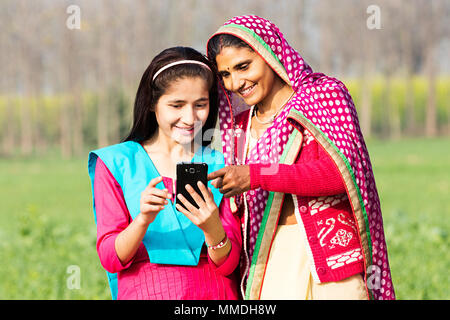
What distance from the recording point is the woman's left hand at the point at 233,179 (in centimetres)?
216

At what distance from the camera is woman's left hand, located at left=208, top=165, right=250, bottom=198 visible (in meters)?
2.16

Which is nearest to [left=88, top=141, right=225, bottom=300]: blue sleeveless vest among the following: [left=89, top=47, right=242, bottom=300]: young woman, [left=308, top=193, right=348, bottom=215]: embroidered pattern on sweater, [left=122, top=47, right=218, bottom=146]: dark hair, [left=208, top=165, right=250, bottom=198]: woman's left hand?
[left=89, top=47, right=242, bottom=300]: young woman

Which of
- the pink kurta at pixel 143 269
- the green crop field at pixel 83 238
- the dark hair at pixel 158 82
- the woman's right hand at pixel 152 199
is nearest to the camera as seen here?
the woman's right hand at pixel 152 199

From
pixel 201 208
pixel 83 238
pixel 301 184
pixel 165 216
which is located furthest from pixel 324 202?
pixel 83 238

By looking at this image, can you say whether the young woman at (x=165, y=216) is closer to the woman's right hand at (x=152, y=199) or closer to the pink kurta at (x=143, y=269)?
the pink kurta at (x=143, y=269)

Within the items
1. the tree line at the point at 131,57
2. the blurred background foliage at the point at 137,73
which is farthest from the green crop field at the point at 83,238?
the tree line at the point at 131,57

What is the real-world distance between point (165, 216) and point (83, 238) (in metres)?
5.57

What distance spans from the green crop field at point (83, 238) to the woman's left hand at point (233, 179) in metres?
1.45

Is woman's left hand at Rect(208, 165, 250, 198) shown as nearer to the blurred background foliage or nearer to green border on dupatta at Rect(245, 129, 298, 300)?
green border on dupatta at Rect(245, 129, 298, 300)

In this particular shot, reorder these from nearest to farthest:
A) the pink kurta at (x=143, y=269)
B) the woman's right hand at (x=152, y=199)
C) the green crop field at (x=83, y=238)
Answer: the woman's right hand at (x=152, y=199)
the pink kurta at (x=143, y=269)
the green crop field at (x=83, y=238)

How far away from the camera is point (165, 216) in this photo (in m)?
2.35

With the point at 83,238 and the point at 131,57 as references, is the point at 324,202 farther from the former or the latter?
the point at 131,57

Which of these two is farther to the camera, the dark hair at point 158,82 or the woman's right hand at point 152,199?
the dark hair at point 158,82

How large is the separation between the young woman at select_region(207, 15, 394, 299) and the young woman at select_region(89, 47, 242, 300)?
127 mm
